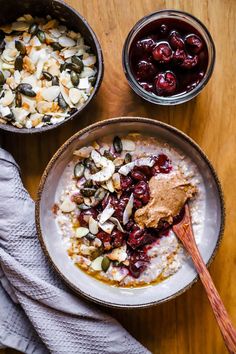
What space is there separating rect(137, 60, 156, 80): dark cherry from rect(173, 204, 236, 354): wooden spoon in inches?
11.2

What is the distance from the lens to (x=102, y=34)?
1.59 m

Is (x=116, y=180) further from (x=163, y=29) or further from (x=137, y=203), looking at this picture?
(x=163, y=29)

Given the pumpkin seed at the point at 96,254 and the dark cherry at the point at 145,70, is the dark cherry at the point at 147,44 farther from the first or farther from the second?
the pumpkin seed at the point at 96,254

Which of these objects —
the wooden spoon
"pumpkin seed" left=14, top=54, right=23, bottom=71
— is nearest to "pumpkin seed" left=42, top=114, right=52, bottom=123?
"pumpkin seed" left=14, top=54, right=23, bottom=71

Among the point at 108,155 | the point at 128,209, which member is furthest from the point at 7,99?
the point at 128,209

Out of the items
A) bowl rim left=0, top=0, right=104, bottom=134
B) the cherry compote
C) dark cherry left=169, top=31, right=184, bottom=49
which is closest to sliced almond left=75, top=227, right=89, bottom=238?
bowl rim left=0, top=0, right=104, bottom=134

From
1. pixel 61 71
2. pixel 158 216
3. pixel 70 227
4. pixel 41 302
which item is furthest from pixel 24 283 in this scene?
pixel 61 71

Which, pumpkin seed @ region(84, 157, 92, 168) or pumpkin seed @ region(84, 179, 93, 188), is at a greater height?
pumpkin seed @ region(84, 157, 92, 168)

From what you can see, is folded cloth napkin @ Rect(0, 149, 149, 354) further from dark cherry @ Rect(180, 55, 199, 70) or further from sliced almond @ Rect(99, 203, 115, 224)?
dark cherry @ Rect(180, 55, 199, 70)

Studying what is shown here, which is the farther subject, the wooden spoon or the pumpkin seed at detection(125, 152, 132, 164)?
the pumpkin seed at detection(125, 152, 132, 164)

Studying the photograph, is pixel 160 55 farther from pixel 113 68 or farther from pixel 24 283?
pixel 24 283

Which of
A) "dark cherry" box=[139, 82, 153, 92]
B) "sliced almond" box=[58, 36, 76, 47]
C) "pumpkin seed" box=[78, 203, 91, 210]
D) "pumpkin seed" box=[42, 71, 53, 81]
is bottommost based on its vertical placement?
"pumpkin seed" box=[78, 203, 91, 210]

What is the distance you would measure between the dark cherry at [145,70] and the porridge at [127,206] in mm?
131

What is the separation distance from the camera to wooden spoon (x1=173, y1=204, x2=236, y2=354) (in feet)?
4.72
